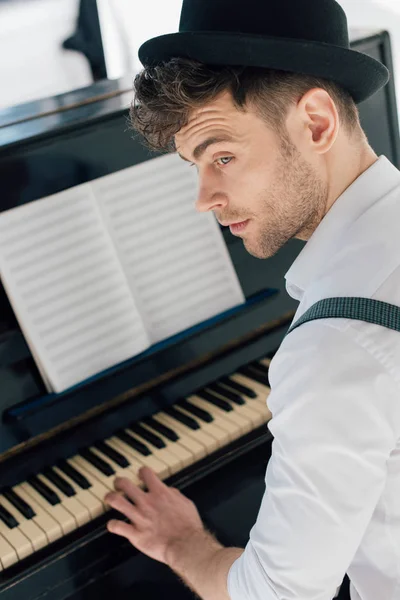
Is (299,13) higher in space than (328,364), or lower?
higher

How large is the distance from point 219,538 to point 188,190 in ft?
2.98

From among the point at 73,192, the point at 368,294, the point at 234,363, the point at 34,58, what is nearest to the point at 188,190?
the point at 73,192

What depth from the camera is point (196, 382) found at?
2168 mm

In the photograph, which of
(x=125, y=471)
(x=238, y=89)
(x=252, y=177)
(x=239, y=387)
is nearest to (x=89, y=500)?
(x=125, y=471)

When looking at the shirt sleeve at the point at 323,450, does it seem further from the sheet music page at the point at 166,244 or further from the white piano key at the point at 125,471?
the sheet music page at the point at 166,244

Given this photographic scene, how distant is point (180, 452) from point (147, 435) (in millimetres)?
113

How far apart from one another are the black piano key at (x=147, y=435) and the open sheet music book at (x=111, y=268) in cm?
20

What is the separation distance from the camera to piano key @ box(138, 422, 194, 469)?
1927mm

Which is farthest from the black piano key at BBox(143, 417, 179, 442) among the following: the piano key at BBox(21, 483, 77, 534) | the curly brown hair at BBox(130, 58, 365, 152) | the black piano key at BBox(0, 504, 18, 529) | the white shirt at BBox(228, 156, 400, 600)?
the curly brown hair at BBox(130, 58, 365, 152)

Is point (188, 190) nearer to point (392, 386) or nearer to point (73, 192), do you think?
point (73, 192)

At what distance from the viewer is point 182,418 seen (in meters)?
2.06

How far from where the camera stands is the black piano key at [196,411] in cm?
206

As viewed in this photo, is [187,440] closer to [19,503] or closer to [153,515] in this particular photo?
[153,515]

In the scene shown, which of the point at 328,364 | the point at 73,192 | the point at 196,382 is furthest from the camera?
the point at 196,382
